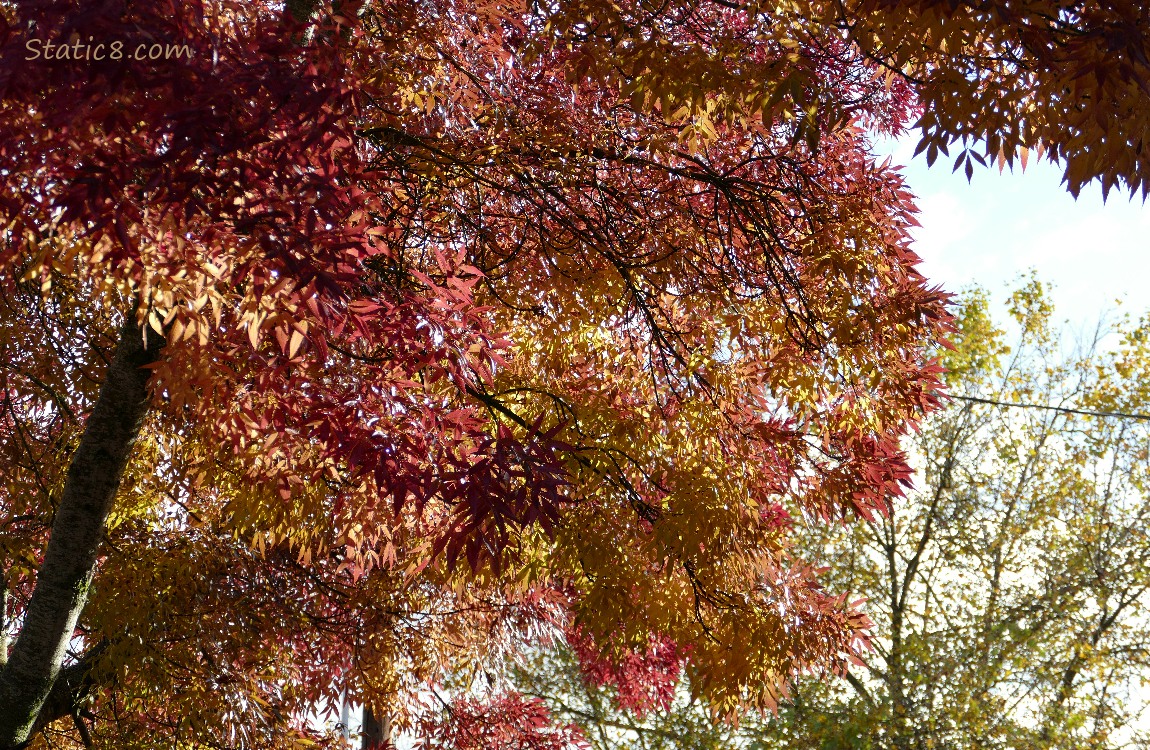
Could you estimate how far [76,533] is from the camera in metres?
3.91

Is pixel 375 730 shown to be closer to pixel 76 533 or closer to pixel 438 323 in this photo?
pixel 76 533

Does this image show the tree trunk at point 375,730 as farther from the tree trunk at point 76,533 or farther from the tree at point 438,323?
the tree trunk at point 76,533

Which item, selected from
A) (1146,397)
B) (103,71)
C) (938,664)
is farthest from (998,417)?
(103,71)

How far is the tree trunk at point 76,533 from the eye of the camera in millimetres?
3799

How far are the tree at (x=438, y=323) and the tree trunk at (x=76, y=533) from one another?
1cm

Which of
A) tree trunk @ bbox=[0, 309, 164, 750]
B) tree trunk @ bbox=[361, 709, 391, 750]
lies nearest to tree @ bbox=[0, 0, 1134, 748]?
tree trunk @ bbox=[0, 309, 164, 750]

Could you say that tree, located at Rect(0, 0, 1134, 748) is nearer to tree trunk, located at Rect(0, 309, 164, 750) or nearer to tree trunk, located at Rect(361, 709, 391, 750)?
tree trunk, located at Rect(0, 309, 164, 750)

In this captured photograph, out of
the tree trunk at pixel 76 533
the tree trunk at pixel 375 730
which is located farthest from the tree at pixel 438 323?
the tree trunk at pixel 375 730

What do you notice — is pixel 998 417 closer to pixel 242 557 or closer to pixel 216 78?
pixel 242 557

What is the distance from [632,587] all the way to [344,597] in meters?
2.72

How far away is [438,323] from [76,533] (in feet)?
6.93

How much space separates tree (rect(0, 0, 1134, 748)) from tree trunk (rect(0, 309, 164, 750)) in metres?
0.01

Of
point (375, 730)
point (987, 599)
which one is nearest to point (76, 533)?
point (375, 730)

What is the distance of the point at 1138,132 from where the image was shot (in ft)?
7.97
